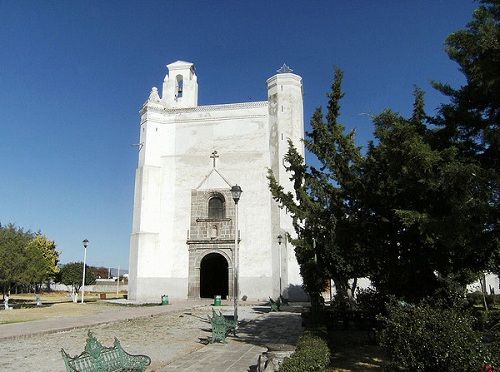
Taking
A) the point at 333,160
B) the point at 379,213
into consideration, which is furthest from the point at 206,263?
the point at 379,213

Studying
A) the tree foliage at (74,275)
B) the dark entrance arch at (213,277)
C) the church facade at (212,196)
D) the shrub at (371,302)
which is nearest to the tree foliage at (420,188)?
the shrub at (371,302)

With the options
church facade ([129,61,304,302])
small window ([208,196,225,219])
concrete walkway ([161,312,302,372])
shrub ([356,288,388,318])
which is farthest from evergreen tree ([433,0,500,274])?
small window ([208,196,225,219])

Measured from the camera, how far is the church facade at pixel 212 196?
81.7 feet

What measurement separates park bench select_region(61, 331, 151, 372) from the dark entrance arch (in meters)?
21.6

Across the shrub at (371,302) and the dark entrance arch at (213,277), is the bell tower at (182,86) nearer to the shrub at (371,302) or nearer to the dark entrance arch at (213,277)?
the dark entrance arch at (213,277)

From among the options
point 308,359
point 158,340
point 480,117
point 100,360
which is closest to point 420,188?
point 480,117

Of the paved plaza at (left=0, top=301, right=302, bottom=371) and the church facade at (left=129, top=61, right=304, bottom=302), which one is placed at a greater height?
the church facade at (left=129, top=61, right=304, bottom=302)

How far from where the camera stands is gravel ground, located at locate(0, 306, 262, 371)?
7.81m

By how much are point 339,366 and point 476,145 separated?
425 cm

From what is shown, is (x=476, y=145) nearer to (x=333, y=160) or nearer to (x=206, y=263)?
(x=333, y=160)

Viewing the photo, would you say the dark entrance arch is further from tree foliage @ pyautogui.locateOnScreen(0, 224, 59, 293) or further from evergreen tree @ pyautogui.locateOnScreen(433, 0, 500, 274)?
evergreen tree @ pyautogui.locateOnScreen(433, 0, 500, 274)

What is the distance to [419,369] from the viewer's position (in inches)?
206

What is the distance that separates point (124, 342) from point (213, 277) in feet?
64.9

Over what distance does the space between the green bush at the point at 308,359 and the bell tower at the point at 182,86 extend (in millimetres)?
24861
